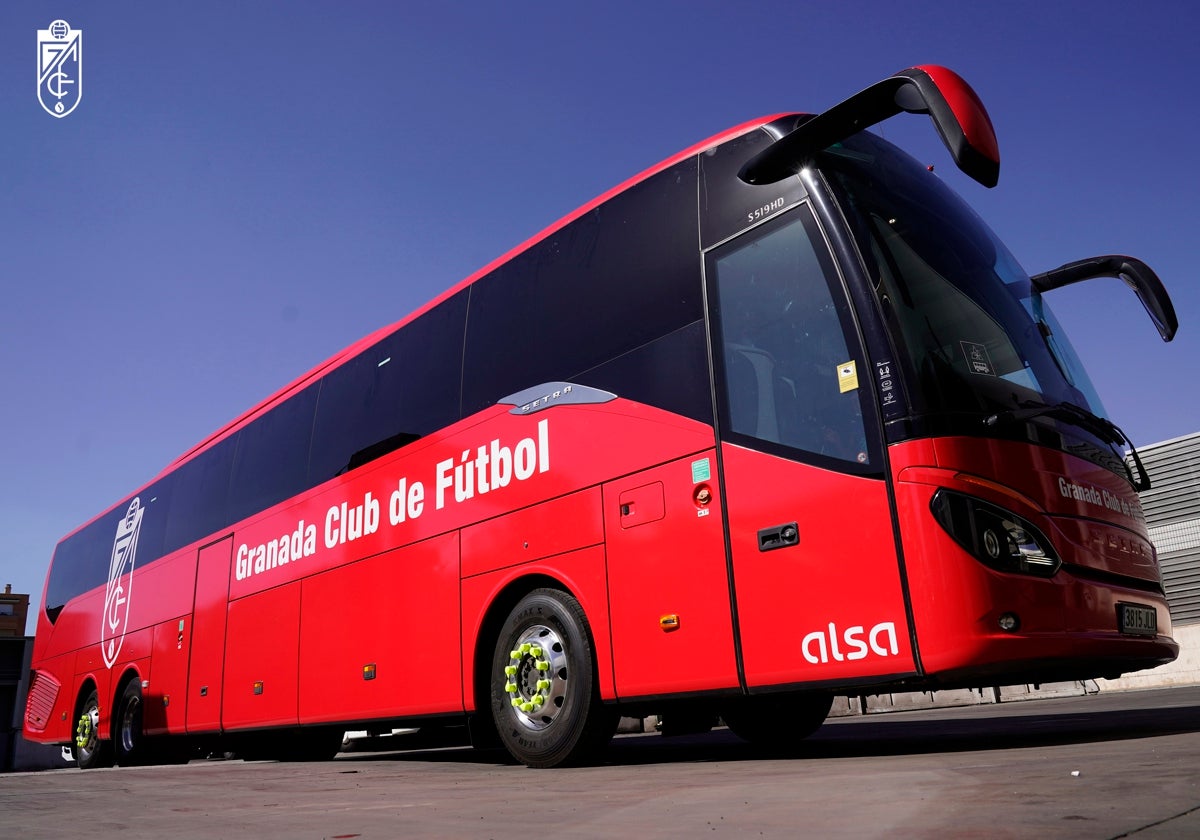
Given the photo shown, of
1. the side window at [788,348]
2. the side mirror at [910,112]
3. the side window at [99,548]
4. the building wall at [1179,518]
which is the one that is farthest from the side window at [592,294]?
the building wall at [1179,518]

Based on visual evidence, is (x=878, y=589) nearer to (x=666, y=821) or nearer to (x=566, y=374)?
(x=666, y=821)

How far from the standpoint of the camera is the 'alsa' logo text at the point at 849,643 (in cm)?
427

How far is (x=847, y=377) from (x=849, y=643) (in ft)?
4.11

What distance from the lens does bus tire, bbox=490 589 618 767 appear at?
5652mm

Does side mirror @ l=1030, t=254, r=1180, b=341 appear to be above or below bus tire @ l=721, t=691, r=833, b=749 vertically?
above

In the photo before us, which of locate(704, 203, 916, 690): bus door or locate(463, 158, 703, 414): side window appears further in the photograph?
locate(463, 158, 703, 414): side window

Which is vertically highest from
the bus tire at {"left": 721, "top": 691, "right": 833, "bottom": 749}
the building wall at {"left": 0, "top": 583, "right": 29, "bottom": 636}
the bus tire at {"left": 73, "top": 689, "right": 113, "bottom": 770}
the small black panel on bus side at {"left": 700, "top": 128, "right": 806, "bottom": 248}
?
the building wall at {"left": 0, "top": 583, "right": 29, "bottom": 636}

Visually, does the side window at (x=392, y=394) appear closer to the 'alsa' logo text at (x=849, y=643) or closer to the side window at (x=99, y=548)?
the 'alsa' logo text at (x=849, y=643)

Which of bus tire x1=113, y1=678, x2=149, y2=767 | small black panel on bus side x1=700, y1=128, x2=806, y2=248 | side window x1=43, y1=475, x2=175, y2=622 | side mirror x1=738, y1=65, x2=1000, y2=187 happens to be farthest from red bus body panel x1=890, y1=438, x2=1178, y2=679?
bus tire x1=113, y1=678, x2=149, y2=767

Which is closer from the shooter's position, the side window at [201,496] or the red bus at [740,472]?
the red bus at [740,472]

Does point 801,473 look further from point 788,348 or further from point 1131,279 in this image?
point 1131,279

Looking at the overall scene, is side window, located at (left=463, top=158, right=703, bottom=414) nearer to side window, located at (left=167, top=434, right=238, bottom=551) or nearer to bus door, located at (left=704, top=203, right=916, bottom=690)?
bus door, located at (left=704, top=203, right=916, bottom=690)

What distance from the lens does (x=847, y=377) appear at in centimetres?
457

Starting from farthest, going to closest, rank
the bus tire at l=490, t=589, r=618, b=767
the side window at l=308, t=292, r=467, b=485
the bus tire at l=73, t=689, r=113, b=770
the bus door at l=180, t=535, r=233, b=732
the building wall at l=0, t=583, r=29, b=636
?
the building wall at l=0, t=583, r=29, b=636, the bus tire at l=73, t=689, r=113, b=770, the bus door at l=180, t=535, r=233, b=732, the side window at l=308, t=292, r=467, b=485, the bus tire at l=490, t=589, r=618, b=767
